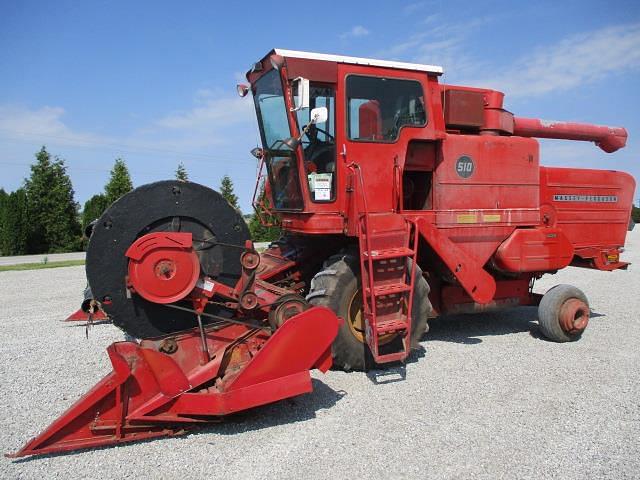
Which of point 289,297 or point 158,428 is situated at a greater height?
point 289,297

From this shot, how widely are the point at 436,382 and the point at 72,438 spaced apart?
3.07 metres

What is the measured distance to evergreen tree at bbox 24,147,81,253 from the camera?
23.9m

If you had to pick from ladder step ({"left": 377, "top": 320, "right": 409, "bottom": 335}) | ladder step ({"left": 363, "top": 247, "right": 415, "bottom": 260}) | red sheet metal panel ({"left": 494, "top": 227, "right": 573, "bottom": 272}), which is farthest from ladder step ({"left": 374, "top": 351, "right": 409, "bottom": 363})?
red sheet metal panel ({"left": 494, "top": 227, "right": 573, "bottom": 272})

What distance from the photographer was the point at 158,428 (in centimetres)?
356

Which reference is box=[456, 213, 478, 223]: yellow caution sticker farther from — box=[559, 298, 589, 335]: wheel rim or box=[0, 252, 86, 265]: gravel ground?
box=[0, 252, 86, 265]: gravel ground

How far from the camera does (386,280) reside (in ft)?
15.5

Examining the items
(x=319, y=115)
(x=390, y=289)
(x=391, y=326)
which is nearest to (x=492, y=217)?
(x=390, y=289)

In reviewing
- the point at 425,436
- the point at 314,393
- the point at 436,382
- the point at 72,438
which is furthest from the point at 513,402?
the point at 72,438

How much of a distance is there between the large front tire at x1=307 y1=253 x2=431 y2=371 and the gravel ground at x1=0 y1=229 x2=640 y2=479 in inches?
7.1

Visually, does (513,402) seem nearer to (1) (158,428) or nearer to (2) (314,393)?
(2) (314,393)

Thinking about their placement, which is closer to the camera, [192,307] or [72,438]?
[72,438]

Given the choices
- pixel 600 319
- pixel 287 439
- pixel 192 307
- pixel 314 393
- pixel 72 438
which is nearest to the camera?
pixel 72 438

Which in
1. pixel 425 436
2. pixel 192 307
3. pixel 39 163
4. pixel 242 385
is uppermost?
pixel 39 163

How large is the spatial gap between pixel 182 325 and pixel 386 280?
1.93 metres
